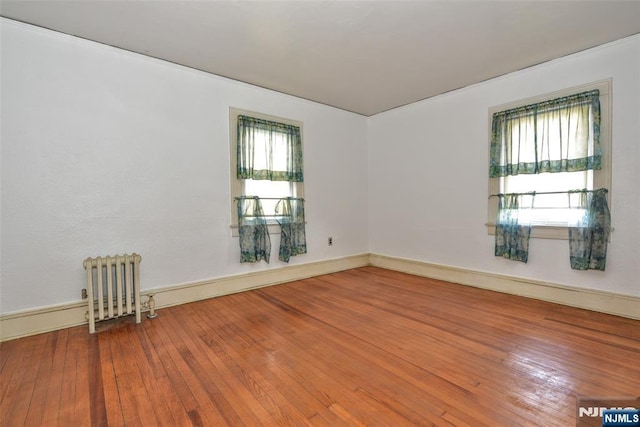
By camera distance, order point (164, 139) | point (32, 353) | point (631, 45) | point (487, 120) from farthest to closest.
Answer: point (487, 120) → point (164, 139) → point (631, 45) → point (32, 353)

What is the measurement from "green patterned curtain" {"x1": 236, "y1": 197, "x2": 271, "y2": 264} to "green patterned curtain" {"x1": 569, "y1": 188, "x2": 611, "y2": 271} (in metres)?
3.60

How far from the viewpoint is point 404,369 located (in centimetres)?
196

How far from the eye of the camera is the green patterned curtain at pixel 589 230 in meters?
2.92

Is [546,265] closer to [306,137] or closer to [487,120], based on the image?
[487,120]

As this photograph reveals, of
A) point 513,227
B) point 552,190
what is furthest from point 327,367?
point 552,190

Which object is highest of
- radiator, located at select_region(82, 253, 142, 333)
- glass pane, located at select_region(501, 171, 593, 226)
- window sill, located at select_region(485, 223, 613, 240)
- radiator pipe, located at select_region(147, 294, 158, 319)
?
glass pane, located at select_region(501, 171, 593, 226)

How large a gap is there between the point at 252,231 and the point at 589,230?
382 centimetres

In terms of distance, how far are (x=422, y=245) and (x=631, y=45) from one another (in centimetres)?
314

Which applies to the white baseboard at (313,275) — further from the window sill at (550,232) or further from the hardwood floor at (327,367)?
the window sill at (550,232)

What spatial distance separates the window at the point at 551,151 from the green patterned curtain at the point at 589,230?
74 millimetres

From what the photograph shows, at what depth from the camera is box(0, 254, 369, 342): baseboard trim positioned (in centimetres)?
251

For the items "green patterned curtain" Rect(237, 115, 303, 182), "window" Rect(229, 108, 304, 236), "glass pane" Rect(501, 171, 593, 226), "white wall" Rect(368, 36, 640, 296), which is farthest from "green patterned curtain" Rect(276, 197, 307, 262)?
"glass pane" Rect(501, 171, 593, 226)

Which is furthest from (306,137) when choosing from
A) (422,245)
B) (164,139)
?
(422,245)

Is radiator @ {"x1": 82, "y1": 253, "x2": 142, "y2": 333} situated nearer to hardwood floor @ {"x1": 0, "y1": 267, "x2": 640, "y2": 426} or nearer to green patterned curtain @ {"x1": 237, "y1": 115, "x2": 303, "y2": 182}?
hardwood floor @ {"x1": 0, "y1": 267, "x2": 640, "y2": 426}
